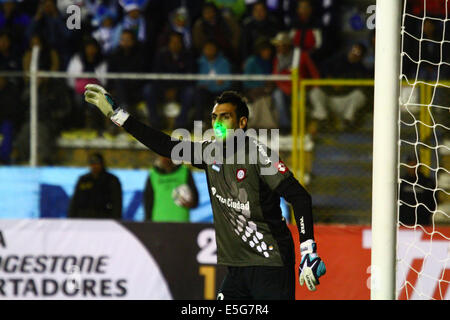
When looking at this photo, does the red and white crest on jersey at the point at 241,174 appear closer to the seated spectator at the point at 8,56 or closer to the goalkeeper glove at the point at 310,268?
the goalkeeper glove at the point at 310,268

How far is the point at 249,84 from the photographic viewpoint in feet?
33.6

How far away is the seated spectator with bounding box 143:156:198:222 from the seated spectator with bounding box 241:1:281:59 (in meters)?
2.33

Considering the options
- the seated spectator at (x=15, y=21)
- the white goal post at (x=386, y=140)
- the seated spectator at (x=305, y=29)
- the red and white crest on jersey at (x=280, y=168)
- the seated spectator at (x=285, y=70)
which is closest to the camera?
the white goal post at (x=386, y=140)

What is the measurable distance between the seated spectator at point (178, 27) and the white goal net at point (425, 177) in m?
2.98

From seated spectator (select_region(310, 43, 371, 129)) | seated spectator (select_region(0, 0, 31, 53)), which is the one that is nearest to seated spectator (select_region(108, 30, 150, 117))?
seated spectator (select_region(0, 0, 31, 53))

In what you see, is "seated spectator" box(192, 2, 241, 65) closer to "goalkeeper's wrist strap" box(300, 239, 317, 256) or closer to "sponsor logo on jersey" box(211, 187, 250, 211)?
"sponsor logo on jersey" box(211, 187, 250, 211)

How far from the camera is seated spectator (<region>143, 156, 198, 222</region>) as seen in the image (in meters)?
9.93

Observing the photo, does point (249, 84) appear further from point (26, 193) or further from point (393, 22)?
point (393, 22)

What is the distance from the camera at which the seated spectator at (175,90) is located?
34.2 ft

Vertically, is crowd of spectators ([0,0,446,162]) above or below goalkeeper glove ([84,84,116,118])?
above

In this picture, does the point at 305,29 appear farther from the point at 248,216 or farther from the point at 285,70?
the point at 248,216

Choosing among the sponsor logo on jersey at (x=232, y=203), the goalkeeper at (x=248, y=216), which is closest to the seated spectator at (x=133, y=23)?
the goalkeeper at (x=248, y=216)

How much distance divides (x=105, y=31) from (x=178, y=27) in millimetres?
1032
